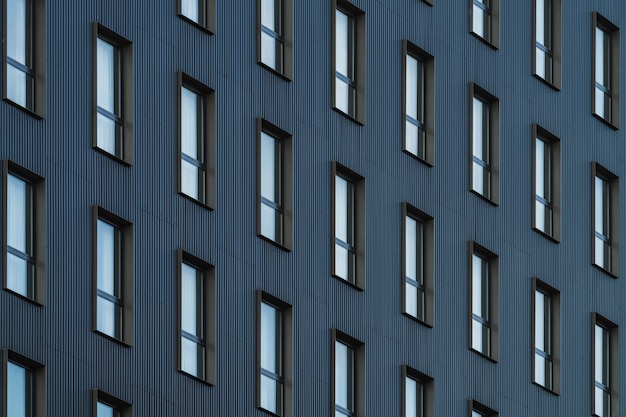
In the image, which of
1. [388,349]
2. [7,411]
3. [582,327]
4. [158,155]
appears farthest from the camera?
[582,327]

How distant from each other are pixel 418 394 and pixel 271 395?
4.64 m

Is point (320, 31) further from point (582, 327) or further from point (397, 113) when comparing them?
point (582, 327)

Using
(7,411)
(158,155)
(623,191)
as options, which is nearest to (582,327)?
(623,191)

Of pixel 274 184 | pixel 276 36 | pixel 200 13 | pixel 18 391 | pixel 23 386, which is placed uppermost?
pixel 276 36

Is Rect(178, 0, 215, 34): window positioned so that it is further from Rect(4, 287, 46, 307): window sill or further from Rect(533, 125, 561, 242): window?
Rect(533, 125, 561, 242): window

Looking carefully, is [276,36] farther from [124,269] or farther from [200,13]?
[124,269]

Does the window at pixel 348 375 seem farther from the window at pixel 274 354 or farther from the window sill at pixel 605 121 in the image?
the window sill at pixel 605 121

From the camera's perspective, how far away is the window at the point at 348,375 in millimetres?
50469

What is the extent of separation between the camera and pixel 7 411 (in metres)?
43.0

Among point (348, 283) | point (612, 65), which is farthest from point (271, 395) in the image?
point (612, 65)

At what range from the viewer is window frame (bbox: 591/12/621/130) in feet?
195

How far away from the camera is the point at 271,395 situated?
4903 centimetres

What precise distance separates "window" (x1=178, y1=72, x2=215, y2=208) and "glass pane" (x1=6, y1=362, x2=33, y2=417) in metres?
5.71

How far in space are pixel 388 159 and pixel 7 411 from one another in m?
12.6
